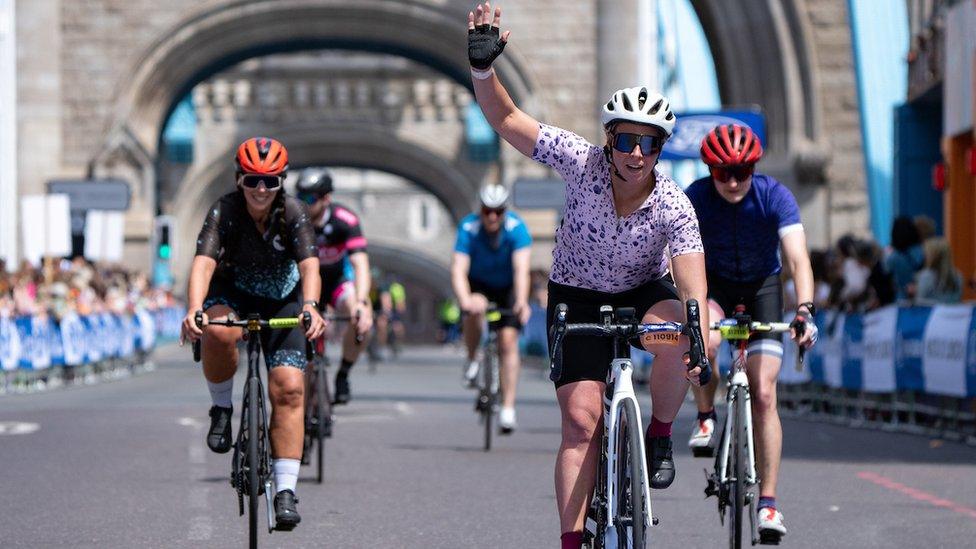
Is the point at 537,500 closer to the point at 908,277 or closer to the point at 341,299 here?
the point at 341,299

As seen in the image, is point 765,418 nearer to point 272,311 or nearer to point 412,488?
point 272,311

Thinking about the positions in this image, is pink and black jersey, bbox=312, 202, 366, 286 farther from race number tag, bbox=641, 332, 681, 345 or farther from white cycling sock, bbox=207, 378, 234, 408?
race number tag, bbox=641, 332, 681, 345

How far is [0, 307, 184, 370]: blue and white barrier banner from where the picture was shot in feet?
69.7

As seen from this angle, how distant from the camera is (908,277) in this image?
1619 cm

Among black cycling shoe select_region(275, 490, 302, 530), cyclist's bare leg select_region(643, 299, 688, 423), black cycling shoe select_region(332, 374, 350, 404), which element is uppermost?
cyclist's bare leg select_region(643, 299, 688, 423)

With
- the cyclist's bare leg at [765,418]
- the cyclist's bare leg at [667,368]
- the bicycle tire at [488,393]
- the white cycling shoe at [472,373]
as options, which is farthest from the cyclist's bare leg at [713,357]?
the white cycling shoe at [472,373]

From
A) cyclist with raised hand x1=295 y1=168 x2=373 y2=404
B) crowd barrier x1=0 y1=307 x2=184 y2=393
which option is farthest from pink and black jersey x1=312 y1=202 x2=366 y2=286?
crowd barrier x1=0 y1=307 x2=184 y2=393

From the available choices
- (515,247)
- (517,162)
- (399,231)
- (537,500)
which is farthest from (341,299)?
(399,231)

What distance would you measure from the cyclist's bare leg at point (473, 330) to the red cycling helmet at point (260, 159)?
5720mm

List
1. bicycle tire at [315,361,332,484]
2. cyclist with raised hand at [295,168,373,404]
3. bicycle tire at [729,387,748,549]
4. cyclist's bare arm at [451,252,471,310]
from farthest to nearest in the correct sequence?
cyclist's bare arm at [451,252,471,310], cyclist with raised hand at [295,168,373,404], bicycle tire at [315,361,332,484], bicycle tire at [729,387,748,549]

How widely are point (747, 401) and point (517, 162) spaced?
88.1 feet

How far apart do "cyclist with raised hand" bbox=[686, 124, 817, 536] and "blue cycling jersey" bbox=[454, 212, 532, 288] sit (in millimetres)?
4844

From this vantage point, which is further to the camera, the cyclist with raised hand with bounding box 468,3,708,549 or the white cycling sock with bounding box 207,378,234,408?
the white cycling sock with bounding box 207,378,234,408

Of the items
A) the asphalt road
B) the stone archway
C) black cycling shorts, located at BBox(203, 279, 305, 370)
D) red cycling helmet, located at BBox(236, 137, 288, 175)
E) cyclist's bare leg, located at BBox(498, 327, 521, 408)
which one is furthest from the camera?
the stone archway
